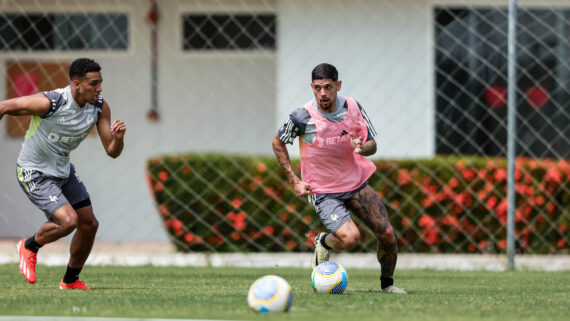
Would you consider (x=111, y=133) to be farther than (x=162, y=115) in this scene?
No

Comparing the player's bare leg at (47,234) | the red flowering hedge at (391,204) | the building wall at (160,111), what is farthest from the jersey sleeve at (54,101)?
the building wall at (160,111)

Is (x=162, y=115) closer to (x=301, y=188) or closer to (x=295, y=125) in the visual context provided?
(x=295, y=125)

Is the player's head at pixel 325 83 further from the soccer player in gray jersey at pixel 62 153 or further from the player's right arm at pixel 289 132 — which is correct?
the soccer player in gray jersey at pixel 62 153

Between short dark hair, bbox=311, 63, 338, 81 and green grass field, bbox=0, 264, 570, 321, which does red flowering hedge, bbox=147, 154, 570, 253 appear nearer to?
green grass field, bbox=0, 264, 570, 321

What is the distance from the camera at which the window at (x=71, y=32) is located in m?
14.6

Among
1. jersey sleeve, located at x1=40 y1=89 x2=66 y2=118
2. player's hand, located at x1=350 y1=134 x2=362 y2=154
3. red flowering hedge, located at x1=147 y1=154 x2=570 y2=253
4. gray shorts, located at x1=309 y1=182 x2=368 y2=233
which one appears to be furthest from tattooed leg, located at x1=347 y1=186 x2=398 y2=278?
red flowering hedge, located at x1=147 y1=154 x2=570 y2=253

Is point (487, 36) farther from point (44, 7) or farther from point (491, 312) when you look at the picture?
point (491, 312)

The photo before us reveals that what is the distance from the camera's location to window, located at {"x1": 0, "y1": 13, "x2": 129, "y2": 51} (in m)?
14.6

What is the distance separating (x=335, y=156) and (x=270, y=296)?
2.42 meters

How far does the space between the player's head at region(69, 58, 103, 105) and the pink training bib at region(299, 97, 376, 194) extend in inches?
67.3

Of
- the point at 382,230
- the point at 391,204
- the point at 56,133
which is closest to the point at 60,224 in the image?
the point at 56,133

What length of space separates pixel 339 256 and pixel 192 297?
16.5 ft

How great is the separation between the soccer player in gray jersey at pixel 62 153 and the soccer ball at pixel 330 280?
1801 millimetres

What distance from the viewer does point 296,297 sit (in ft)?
22.9
